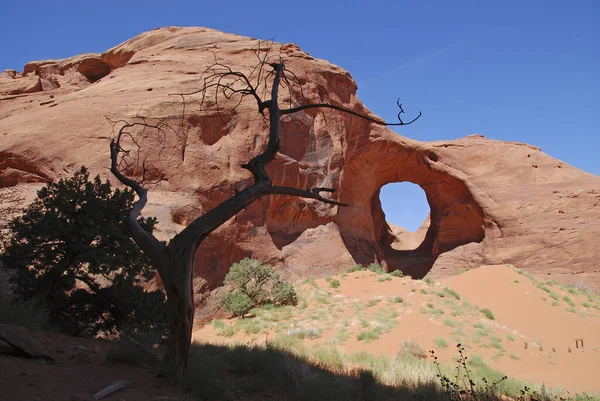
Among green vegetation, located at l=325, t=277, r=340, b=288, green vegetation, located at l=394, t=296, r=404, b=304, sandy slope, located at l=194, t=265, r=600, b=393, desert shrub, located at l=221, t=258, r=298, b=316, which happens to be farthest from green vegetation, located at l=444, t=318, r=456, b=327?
green vegetation, located at l=325, t=277, r=340, b=288

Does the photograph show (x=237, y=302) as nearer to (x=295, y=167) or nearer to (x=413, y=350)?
(x=413, y=350)

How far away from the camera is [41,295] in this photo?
852 centimetres

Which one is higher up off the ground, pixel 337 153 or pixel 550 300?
pixel 337 153

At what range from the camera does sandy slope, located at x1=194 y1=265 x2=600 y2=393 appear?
12055 mm

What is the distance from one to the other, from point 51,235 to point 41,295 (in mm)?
1158

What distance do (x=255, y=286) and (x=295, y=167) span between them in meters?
7.64

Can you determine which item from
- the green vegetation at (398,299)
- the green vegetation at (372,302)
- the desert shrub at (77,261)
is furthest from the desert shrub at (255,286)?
the desert shrub at (77,261)

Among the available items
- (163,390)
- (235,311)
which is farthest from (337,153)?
(163,390)

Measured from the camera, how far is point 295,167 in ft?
76.1

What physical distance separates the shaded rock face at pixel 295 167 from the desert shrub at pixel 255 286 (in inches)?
37.3

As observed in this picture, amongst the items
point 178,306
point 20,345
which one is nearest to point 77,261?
point 20,345

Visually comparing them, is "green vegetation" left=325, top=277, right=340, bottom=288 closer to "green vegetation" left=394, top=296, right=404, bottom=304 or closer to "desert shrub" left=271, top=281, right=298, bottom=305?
"desert shrub" left=271, top=281, right=298, bottom=305

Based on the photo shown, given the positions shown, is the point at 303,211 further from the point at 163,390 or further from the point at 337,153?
the point at 163,390

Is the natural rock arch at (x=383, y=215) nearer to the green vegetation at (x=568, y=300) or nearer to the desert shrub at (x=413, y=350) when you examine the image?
the green vegetation at (x=568, y=300)
